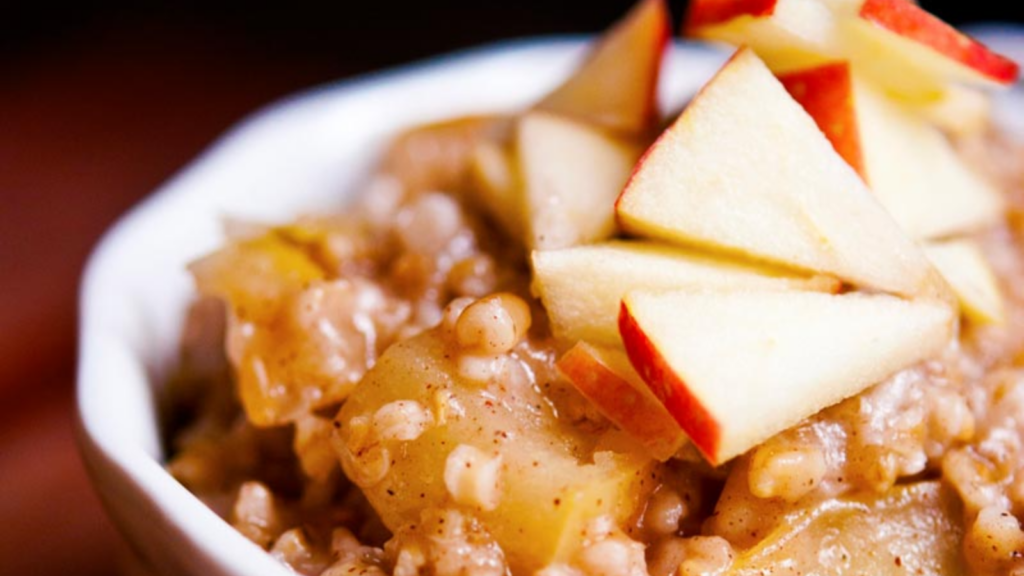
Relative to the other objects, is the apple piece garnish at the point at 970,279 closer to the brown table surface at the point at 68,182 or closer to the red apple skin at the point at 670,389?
the red apple skin at the point at 670,389

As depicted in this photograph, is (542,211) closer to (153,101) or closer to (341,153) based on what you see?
(341,153)

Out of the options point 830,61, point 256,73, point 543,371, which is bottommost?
point 256,73

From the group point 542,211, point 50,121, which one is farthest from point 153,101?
point 542,211

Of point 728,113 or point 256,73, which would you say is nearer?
point 728,113

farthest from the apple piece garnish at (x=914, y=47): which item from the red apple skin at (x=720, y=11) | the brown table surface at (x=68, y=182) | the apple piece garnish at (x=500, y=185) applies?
the brown table surface at (x=68, y=182)

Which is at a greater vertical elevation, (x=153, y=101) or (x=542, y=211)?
(x=542, y=211)

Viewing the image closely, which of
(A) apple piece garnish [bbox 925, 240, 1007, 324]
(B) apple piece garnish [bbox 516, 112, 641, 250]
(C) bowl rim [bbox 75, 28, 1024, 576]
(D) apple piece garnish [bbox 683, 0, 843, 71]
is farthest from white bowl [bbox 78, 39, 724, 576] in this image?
(A) apple piece garnish [bbox 925, 240, 1007, 324]
